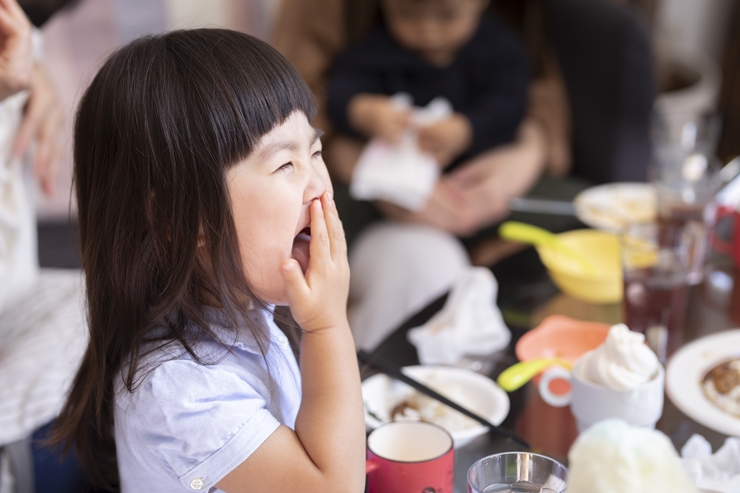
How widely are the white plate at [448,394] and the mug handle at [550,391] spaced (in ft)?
0.18

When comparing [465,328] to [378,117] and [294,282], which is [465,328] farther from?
[378,117]

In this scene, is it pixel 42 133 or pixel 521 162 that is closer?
pixel 42 133

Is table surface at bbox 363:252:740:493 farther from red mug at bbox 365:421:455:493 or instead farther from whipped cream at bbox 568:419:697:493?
whipped cream at bbox 568:419:697:493

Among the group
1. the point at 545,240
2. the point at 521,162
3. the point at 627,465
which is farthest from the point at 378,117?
the point at 627,465

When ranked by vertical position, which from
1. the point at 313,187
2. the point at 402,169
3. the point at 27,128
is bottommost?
the point at 402,169

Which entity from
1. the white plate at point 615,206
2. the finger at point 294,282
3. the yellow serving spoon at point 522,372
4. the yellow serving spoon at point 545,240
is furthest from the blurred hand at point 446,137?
the finger at point 294,282

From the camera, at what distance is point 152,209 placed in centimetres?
67

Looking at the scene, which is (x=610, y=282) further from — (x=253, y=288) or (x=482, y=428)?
(x=253, y=288)

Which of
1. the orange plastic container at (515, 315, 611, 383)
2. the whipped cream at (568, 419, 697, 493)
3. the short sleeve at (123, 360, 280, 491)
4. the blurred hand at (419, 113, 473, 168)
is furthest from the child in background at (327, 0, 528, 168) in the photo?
the whipped cream at (568, 419, 697, 493)

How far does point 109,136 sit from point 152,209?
0.08m

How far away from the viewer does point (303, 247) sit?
0.73m

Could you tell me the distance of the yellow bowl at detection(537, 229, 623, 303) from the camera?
1161 millimetres

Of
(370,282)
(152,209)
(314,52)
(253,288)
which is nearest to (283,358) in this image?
(253,288)

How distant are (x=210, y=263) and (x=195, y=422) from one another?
15 cm
